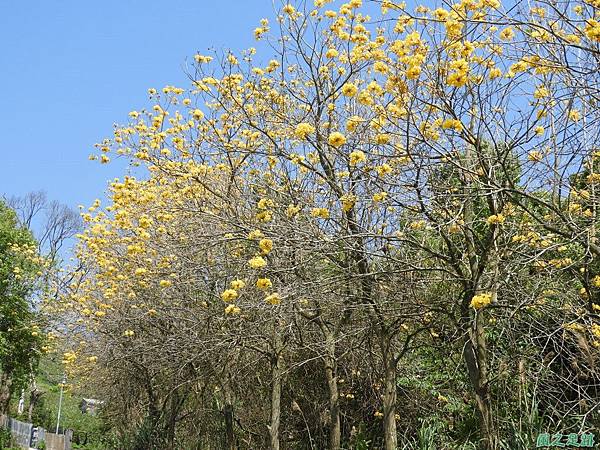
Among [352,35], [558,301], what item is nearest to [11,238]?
[352,35]

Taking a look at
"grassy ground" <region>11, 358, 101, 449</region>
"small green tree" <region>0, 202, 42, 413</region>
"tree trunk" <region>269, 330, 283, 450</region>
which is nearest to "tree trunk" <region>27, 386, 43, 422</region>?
"grassy ground" <region>11, 358, 101, 449</region>

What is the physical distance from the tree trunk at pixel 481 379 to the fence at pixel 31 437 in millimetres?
25072

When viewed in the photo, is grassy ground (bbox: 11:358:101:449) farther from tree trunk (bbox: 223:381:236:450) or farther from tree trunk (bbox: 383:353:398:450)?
tree trunk (bbox: 383:353:398:450)

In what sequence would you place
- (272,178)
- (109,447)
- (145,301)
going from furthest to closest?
(109,447), (145,301), (272,178)

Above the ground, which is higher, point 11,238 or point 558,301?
point 11,238

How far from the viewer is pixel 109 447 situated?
29516 mm

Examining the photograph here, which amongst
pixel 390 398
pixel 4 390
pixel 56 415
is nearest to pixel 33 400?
pixel 56 415

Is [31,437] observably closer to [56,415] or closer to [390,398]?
[56,415]

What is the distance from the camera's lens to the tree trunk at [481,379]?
614 centimetres

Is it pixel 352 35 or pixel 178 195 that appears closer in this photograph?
pixel 352 35

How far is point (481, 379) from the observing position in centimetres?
636

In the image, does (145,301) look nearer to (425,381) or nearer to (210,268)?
(210,268)

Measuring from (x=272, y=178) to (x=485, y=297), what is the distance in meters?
4.22

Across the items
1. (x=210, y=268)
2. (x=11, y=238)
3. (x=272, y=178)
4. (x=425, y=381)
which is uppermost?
(x=11, y=238)
